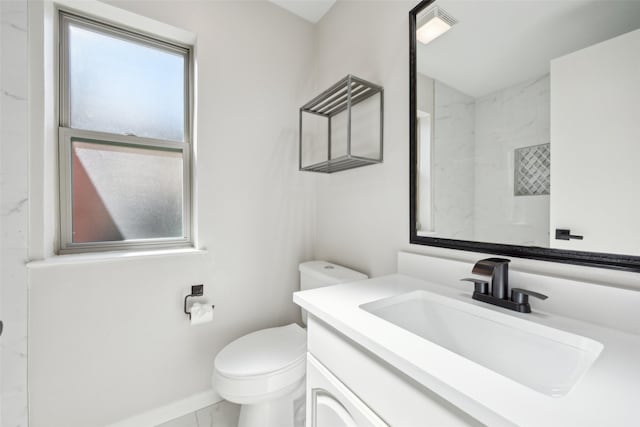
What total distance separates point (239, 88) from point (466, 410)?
169cm

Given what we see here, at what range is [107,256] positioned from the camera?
48.3 inches

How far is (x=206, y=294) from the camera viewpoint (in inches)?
56.6

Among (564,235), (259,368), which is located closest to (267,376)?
(259,368)

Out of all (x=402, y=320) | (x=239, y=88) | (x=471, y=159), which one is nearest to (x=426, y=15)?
(x=471, y=159)

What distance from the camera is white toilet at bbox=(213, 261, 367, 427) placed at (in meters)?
1.06

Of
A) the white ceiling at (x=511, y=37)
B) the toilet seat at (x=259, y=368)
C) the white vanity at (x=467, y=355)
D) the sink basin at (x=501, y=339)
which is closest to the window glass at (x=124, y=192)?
the toilet seat at (x=259, y=368)

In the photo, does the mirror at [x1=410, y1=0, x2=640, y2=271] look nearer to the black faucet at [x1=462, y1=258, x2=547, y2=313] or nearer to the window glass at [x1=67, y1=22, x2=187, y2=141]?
the black faucet at [x1=462, y1=258, x2=547, y2=313]

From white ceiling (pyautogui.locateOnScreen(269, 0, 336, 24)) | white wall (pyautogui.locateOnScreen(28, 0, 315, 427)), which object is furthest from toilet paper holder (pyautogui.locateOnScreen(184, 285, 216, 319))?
white ceiling (pyautogui.locateOnScreen(269, 0, 336, 24))

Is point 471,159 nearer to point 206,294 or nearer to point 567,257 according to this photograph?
point 567,257

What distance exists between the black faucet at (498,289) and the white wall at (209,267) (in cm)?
115

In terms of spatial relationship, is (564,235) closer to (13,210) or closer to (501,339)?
(501,339)

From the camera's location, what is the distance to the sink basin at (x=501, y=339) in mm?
564

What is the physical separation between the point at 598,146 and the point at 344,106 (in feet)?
3.70

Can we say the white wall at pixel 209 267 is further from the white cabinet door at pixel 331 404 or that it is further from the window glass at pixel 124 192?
the white cabinet door at pixel 331 404
